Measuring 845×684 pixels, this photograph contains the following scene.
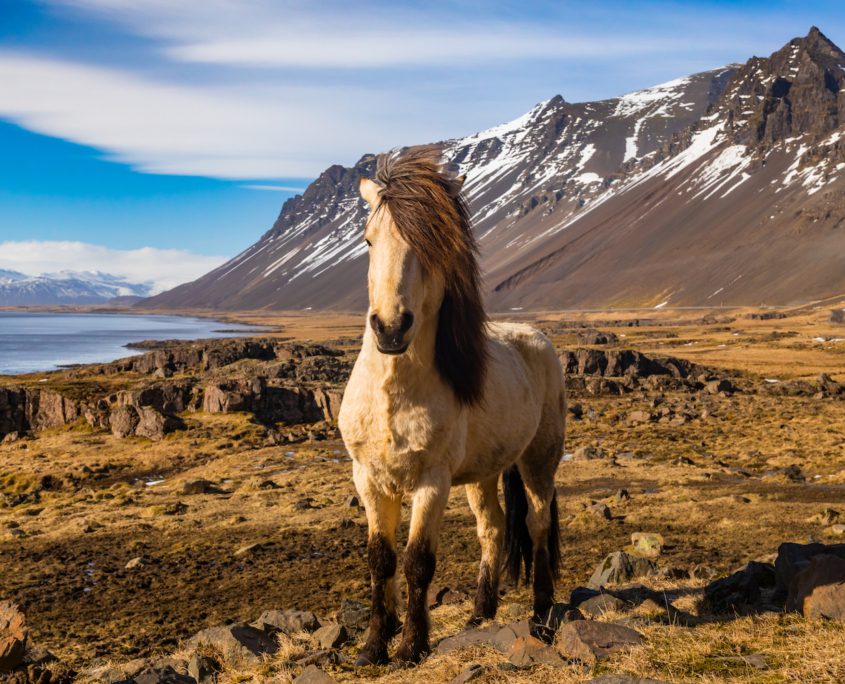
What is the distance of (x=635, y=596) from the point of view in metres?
9.08

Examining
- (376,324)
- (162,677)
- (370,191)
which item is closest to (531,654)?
(376,324)

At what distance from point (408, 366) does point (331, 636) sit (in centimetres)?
355

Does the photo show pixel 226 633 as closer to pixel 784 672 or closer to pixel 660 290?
pixel 784 672

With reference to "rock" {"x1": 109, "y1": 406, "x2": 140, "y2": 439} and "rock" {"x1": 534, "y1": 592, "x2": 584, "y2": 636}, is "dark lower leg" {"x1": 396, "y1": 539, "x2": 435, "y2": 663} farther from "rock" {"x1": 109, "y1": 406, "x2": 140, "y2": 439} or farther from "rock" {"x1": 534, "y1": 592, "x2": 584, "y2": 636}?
"rock" {"x1": 109, "y1": 406, "x2": 140, "y2": 439}

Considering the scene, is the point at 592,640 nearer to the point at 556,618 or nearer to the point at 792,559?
the point at 556,618

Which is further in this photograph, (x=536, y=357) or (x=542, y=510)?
(x=536, y=357)

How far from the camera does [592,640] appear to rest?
6672 millimetres

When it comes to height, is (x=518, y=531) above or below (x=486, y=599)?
above

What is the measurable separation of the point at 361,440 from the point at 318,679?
2.08m

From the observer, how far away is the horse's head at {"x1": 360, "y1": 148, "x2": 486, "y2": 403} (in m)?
6.40

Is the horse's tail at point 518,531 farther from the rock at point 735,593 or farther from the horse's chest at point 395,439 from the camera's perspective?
the horse's chest at point 395,439

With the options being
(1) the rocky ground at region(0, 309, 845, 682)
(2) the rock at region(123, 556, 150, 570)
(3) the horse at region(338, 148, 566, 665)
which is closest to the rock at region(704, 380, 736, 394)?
(1) the rocky ground at region(0, 309, 845, 682)

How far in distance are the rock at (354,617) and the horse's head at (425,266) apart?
4.01 meters

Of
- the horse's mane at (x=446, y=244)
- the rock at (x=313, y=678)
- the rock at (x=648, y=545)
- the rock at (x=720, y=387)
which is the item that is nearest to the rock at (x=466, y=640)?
the rock at (x=313, y=678)
